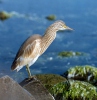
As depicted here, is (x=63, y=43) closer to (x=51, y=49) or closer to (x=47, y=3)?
(x=51, y=49)

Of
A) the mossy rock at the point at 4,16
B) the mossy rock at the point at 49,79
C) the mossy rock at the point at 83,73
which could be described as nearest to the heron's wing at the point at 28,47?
the mossy rock at the point at 49,79

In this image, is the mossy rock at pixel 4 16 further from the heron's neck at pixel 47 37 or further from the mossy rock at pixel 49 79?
the heron's neck at pixel 47 37

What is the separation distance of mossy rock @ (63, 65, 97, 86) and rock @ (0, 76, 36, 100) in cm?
665

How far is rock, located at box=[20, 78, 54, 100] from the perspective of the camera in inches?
267

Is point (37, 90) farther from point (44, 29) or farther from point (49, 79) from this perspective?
point (44, 29)

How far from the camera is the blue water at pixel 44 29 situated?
14211 mm

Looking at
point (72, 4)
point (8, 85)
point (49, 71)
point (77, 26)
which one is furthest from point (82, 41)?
point (8, 85)

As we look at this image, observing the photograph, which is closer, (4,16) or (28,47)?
(28,47)

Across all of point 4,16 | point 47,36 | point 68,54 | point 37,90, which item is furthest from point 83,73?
point 4,16

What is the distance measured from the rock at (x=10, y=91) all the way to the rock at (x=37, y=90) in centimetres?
81

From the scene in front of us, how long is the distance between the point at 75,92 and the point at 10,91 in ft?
11.7

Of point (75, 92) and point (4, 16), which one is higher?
point (4, 16)

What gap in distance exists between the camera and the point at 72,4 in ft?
69.7

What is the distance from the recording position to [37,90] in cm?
698
